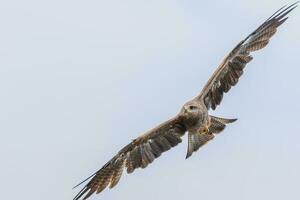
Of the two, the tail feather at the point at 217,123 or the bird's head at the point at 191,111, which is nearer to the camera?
the bird's head at the point at 191,111

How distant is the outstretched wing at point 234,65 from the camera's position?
75.8 feet

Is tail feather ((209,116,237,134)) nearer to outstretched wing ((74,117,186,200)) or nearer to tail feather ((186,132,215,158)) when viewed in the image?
tail feather ((186,132,215,158))

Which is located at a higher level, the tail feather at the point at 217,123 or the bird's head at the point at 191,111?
the bird's head at the point at 191,111

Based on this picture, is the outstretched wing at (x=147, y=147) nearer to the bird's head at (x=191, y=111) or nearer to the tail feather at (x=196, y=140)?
the tail feather at (x=196, y=140)

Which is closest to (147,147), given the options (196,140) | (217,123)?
(196,140)

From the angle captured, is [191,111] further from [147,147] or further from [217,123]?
[147,147]

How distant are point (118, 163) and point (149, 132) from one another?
43.1 inches

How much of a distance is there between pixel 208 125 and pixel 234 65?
171 cm

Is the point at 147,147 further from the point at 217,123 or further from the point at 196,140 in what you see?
the point at 217,123

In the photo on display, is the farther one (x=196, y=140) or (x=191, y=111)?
(x=196, y=140)

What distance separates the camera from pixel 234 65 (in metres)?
23.3

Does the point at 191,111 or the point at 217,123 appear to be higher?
the point at 191,111

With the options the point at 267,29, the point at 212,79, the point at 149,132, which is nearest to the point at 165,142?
the point at 149,132

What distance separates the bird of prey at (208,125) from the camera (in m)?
22.8
